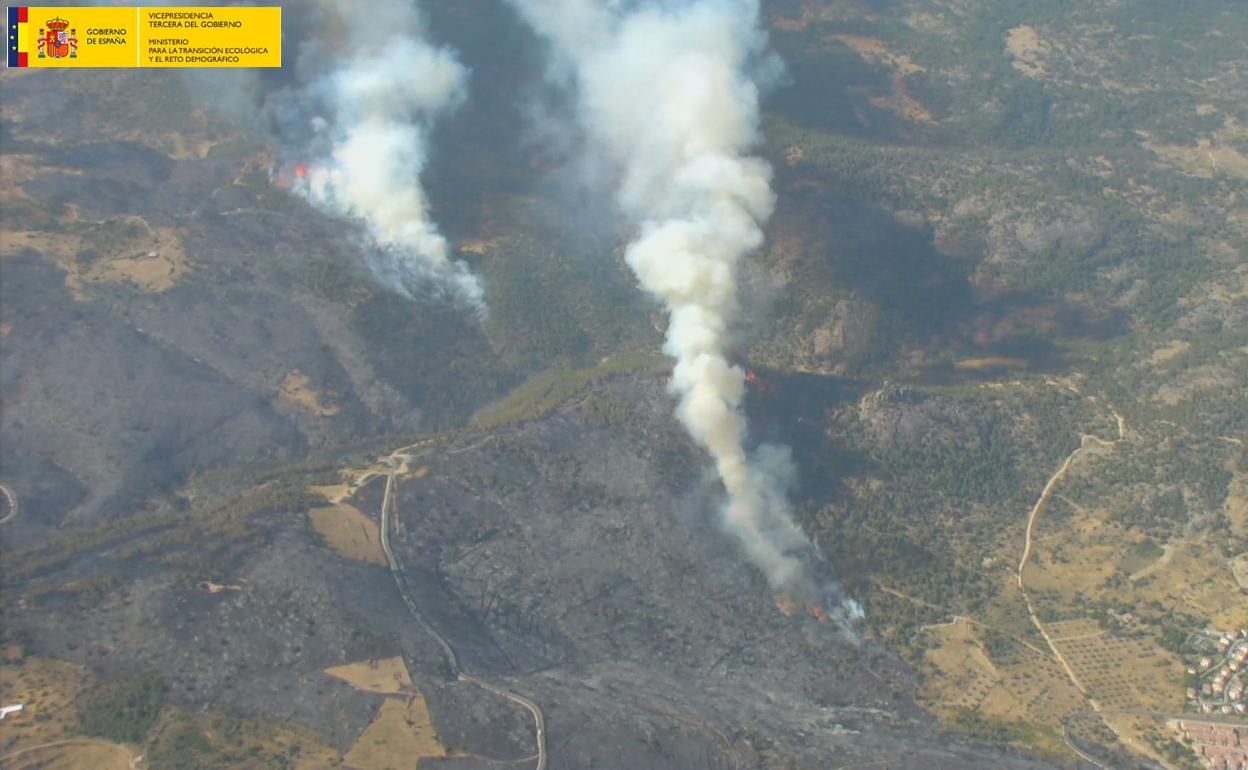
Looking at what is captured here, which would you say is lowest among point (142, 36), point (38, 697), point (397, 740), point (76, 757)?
point (397, 740)

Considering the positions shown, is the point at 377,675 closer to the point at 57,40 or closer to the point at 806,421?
the point at 806,421

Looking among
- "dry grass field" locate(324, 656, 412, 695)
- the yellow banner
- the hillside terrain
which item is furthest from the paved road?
the yellow banner

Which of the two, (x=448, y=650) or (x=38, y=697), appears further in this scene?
(x=448, y=650)

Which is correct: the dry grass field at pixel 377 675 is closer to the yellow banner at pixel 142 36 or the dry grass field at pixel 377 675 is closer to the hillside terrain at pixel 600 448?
the hillside terrain at pixel 600 448

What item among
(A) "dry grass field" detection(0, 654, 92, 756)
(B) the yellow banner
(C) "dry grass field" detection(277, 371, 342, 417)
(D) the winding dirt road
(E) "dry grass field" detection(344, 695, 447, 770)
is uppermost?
(B) the yellow banner

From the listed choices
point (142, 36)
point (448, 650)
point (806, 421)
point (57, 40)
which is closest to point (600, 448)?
point (806, 421)

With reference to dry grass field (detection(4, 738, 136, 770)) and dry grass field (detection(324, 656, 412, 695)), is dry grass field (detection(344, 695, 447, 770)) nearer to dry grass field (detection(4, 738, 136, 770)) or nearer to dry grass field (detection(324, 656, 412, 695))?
dry grass field (detection(324, 656, 412, 695))
